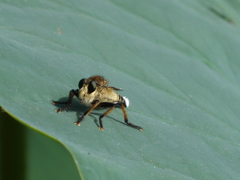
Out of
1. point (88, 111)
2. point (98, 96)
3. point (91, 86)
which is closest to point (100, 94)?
point (98, 96)

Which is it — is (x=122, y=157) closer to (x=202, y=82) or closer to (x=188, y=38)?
(x=202, y=82)

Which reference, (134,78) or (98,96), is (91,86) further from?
(134,78)

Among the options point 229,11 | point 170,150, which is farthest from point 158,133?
point 229,11

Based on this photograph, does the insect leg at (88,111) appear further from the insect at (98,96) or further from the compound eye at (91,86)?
the compound eye at (91,86)

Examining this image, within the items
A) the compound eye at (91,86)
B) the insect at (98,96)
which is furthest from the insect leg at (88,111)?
the compound eye at (91,86)

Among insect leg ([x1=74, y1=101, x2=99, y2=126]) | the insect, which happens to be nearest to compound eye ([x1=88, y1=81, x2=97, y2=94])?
the insect

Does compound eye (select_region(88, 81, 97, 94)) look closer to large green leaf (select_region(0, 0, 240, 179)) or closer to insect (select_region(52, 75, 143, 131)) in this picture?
insect (select_region(52, 75, 143, 131))
